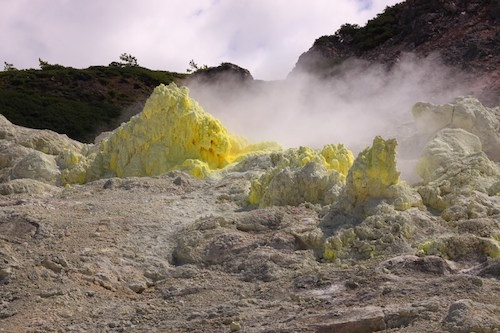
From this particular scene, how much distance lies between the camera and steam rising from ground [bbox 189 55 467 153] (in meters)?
17.8

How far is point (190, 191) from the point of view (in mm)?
11320

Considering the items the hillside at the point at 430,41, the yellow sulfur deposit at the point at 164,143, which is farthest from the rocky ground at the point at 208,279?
the hillside at the point at 430,41

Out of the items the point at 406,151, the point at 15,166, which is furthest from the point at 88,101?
the point at 406,151

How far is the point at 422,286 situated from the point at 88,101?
1317 inches

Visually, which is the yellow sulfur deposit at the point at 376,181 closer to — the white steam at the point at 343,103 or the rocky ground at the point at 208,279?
the rocky ground at the point at 208,279

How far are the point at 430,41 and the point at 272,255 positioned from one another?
741 inches

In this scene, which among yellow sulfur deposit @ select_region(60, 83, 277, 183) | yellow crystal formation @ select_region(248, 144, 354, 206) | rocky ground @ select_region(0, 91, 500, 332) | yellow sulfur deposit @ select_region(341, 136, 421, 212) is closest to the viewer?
rocky ground @ select_region(0, 91, 500, 332)

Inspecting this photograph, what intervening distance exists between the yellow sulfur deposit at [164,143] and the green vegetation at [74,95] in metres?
18.0

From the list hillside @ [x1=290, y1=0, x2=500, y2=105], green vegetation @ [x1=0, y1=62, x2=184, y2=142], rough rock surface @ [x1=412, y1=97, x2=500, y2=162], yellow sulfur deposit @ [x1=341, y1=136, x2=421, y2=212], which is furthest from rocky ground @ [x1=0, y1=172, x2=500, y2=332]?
green vegetation @ [x1=0, y1=62, x2=184, y2=142]

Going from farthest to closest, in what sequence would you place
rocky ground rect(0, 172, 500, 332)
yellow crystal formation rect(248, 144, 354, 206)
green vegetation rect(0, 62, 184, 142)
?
green vegetation rect(0, 62, 184, 142), yellow crystal formation rect(248, 144, 354, 206), rocky ground rect(0, 172, 500, 332)

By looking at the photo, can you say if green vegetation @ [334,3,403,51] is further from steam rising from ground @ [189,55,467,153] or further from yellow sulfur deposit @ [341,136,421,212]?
yellow sulfur deposit @ [341,136,421,212]

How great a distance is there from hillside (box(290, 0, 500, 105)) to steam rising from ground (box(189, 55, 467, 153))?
0.59 meters

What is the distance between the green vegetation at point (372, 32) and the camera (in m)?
28.7

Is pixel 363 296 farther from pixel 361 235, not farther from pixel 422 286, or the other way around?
pixel 361 235
